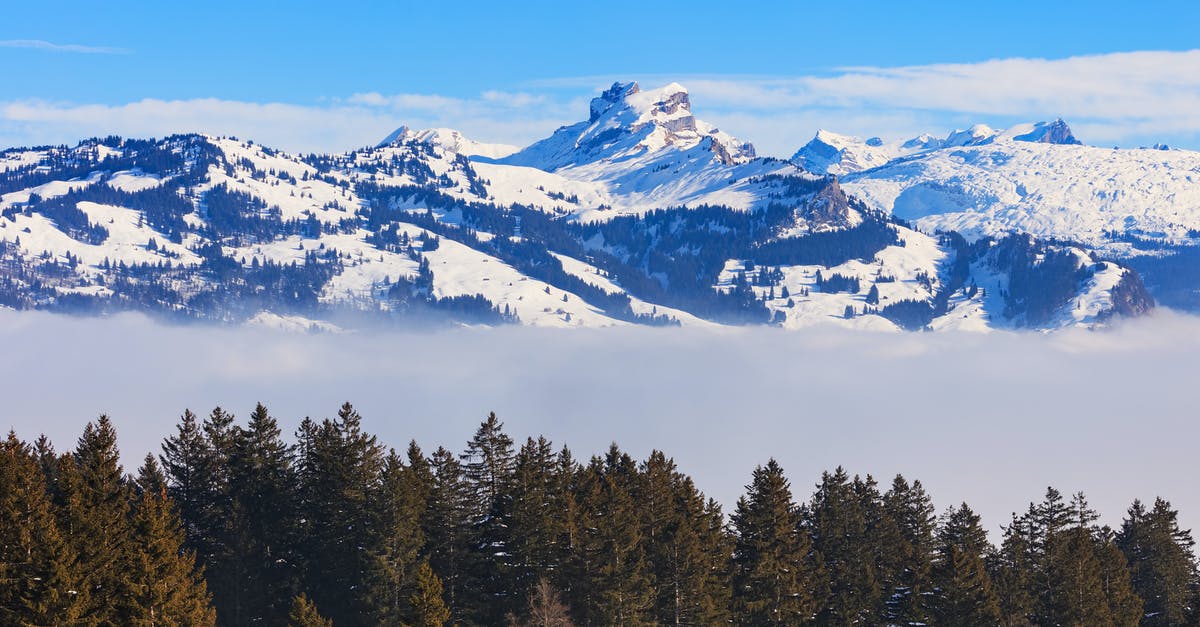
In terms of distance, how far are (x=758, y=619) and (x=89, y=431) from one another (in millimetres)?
46233

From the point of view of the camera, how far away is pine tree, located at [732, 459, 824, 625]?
9262cm

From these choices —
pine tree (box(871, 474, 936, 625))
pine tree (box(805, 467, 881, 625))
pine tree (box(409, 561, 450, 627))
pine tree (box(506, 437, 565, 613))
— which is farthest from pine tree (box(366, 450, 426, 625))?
pine tree (box(871, 474, 936, 625))

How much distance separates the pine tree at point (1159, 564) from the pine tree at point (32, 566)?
8458 centimetres

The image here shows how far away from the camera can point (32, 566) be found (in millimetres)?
60750

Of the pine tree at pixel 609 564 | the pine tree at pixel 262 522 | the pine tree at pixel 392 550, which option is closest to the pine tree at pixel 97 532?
the pine tree at pixel 392 550

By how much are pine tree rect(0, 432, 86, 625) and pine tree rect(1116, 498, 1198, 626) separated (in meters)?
84.6

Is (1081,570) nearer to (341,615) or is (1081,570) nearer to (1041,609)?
(1041,609)

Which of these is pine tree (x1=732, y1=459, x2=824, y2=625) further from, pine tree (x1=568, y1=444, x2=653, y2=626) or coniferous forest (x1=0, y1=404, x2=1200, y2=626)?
pine tree (x1=568, y1=444, x2=653, y2=626)

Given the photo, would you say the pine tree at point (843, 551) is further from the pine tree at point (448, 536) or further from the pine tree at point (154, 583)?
the pine tree at point (154, 583)

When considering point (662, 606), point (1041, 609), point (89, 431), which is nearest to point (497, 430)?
point (662, 606)

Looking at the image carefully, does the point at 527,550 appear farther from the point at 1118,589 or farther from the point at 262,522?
the point at 1118,589

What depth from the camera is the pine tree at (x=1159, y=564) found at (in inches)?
4341

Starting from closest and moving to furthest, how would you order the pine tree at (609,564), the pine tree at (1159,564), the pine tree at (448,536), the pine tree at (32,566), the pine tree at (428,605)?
the pine tree at (32,566) < the pine tree at (428,605) < the pine tree at (609,564) < the pine tree at (448,536) < the pine tree at (1159,564)

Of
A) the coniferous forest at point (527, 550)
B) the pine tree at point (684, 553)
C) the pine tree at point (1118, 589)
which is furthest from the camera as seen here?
the pine tree at point (1118, 589)
